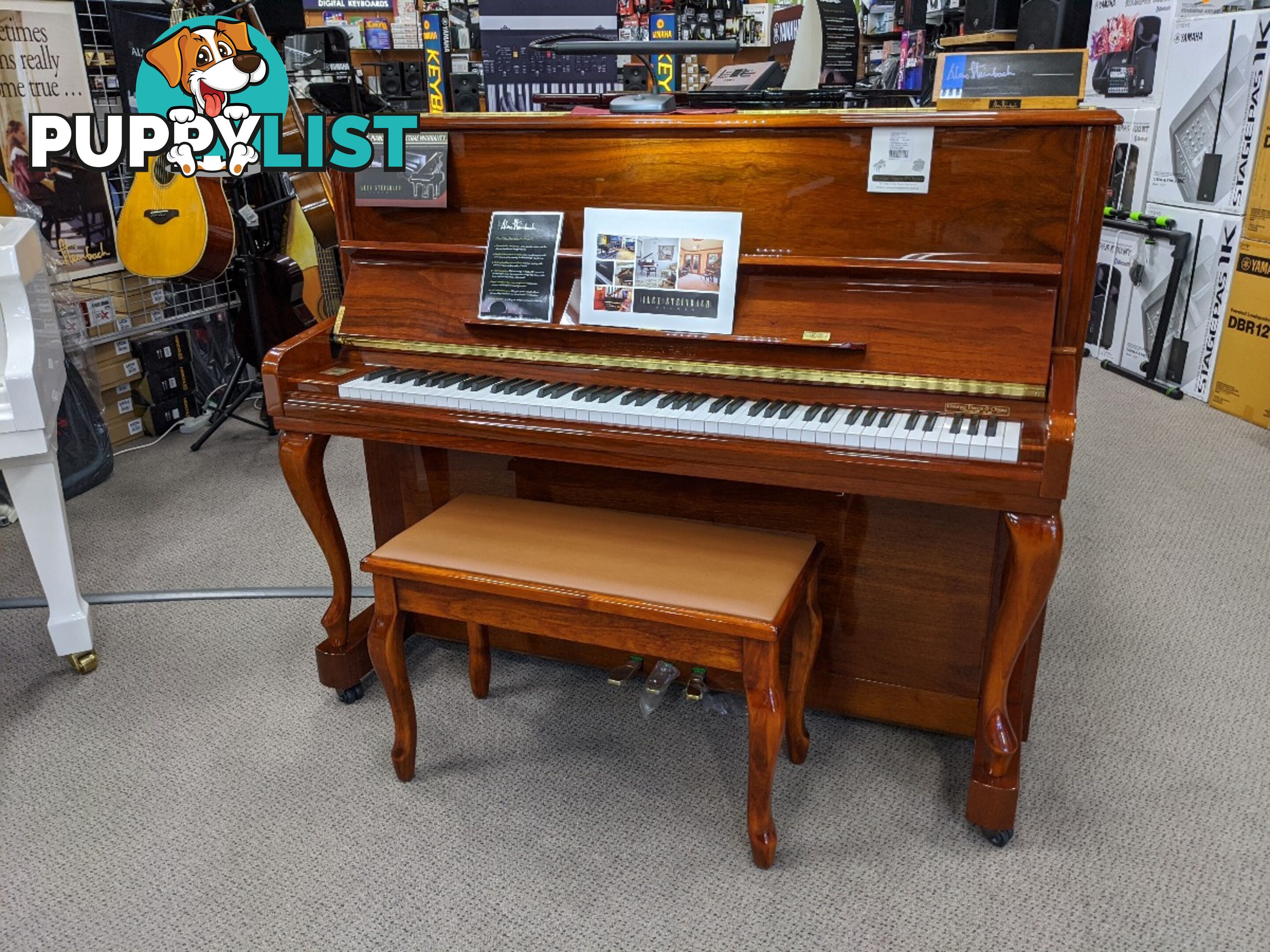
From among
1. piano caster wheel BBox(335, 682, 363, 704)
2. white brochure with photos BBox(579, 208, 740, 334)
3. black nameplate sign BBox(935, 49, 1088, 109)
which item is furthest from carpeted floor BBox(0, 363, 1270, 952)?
black nameplate sign BBox(935, 49, 1088, 109)

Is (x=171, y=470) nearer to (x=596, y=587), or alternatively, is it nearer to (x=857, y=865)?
(x=596, y=587)

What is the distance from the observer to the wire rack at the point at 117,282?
3701 mm

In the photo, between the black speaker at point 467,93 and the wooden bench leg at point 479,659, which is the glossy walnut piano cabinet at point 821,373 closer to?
the wooden bench leg at point 479,659

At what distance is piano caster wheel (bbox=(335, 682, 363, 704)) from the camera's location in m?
2.22

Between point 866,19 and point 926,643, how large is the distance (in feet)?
19.1

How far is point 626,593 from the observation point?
1619 mm

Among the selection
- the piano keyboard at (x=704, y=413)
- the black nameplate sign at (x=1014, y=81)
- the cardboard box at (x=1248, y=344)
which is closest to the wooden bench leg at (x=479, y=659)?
the piano keyboard at (x=704, y=413)

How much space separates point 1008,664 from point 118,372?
3.55 metres

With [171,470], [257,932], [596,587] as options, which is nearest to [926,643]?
[596,587]

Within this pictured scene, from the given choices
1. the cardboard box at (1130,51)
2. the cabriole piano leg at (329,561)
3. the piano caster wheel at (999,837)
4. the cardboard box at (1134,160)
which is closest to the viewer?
the piano caster wheel at (999,837)

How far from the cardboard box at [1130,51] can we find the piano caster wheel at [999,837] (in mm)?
3840

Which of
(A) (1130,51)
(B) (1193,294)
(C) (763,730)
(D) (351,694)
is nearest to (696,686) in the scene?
(C) (763,730)

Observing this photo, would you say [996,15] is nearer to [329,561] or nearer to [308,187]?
[308,187]

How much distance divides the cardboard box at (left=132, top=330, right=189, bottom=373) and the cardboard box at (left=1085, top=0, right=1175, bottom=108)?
13.7 ft
